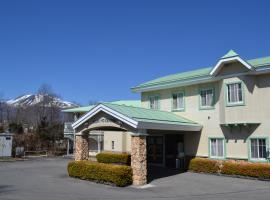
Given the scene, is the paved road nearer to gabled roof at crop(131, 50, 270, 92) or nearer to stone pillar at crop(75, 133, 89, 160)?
stone pillar at crop(75, 133, 89, 160)

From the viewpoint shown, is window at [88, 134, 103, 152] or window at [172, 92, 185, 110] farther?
window at [88, 134, 103, 152]

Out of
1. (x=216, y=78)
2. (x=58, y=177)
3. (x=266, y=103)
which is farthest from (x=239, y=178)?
(x=58, y=177)

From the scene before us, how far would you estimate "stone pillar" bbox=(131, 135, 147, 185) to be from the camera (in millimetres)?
18219

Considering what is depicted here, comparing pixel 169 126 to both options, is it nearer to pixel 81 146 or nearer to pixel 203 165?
pixel 203 165

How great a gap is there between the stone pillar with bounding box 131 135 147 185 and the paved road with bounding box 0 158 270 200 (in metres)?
0.79

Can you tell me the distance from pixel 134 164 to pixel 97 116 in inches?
175

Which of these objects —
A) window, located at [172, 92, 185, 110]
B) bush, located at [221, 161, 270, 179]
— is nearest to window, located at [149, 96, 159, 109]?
window, located at [172, 92, 185, 110]

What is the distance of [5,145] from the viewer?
38562 millimetres

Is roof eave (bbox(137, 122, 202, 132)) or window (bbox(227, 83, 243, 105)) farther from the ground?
window (bbox(227, 83, 243, 105))

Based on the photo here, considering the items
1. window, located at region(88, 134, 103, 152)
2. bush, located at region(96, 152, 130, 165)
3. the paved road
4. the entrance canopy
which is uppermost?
the entrance canopy

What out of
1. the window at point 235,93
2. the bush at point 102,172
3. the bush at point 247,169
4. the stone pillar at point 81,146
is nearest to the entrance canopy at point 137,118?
the stone pillar at point 81,146

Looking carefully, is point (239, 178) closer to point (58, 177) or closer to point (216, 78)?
point (216, 78)

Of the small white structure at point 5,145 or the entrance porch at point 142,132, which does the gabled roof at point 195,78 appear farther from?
the small white structure at point 5,145

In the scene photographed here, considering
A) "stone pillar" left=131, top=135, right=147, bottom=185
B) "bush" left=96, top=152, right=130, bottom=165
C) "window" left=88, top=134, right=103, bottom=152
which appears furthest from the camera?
"window" left=88, top=134, right=103, bottom=152
